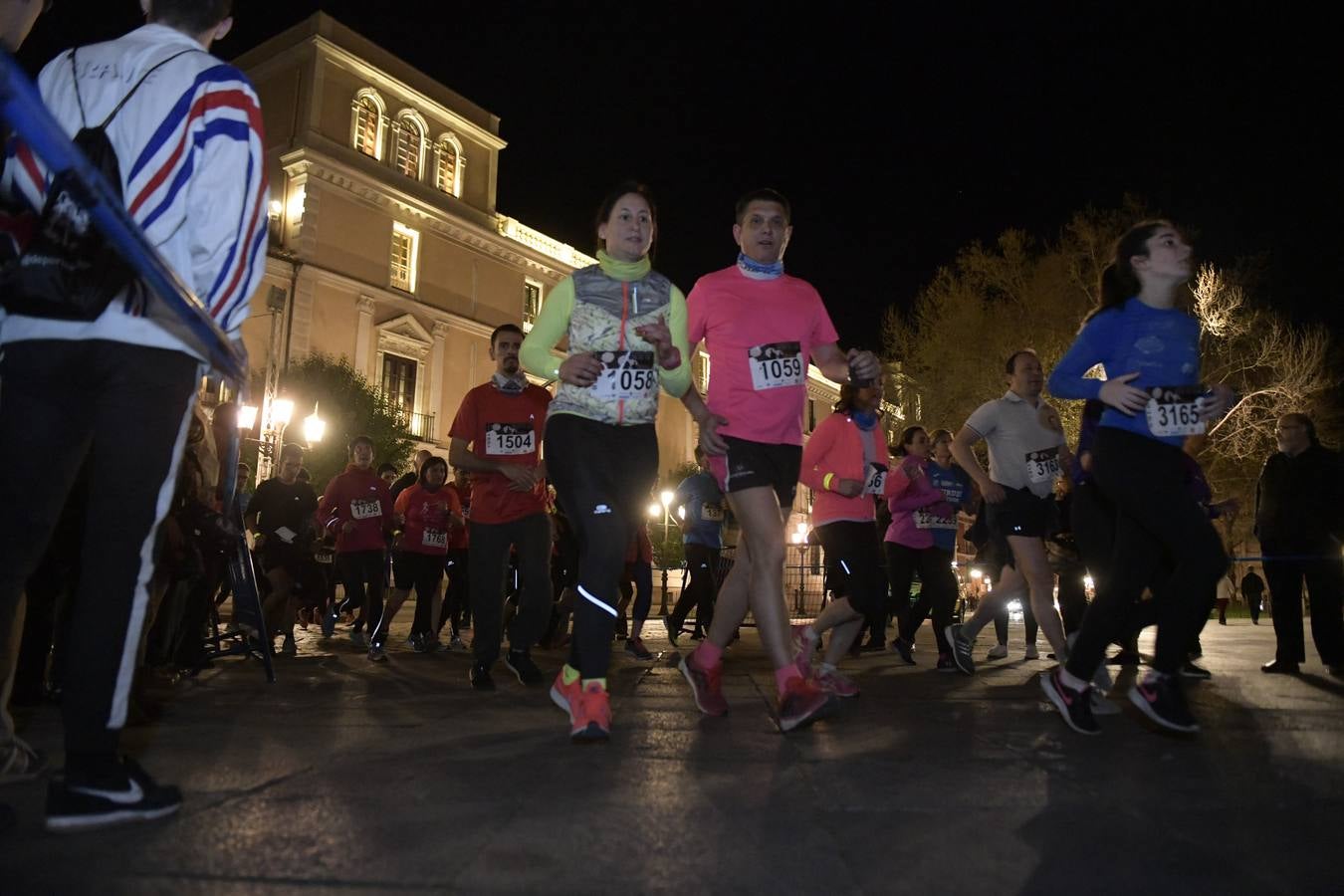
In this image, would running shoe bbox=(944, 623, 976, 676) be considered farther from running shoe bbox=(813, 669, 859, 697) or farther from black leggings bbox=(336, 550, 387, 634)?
black leggings bbox=(336, 550, 387, 634)

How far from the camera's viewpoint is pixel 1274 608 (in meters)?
7.20

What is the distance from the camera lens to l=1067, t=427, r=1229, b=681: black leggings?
3652mm

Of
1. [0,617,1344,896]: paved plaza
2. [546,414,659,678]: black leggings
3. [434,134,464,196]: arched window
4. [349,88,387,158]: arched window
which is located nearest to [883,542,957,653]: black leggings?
[0,617,1344,896]: paved plaza

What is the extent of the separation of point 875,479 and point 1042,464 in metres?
1.02

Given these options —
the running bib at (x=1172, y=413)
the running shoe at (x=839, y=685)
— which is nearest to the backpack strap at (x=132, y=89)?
the running bib at (x=1172, y=413)

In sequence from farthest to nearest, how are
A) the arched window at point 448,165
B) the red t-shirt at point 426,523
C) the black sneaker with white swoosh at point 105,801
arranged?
the arched window at point 448,165 → the red t-shirt at point 426,523 → the black sneaker with white swoosh at point 105,801

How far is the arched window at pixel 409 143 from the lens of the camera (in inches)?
1441

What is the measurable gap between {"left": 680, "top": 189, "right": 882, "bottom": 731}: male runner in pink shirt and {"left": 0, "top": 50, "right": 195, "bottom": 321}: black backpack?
2.29m

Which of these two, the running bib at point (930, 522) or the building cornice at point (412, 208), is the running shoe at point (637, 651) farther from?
the building cornice at point (412, 208)

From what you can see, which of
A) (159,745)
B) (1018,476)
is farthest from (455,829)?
(1018,476)

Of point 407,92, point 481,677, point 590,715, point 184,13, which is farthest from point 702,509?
point 407,92

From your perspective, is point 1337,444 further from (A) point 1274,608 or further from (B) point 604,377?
(B) point 604,377

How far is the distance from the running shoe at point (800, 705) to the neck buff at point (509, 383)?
2.99 meters

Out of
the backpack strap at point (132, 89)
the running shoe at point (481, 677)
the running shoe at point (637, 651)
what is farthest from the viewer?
the running shoe at point (637, 651)
